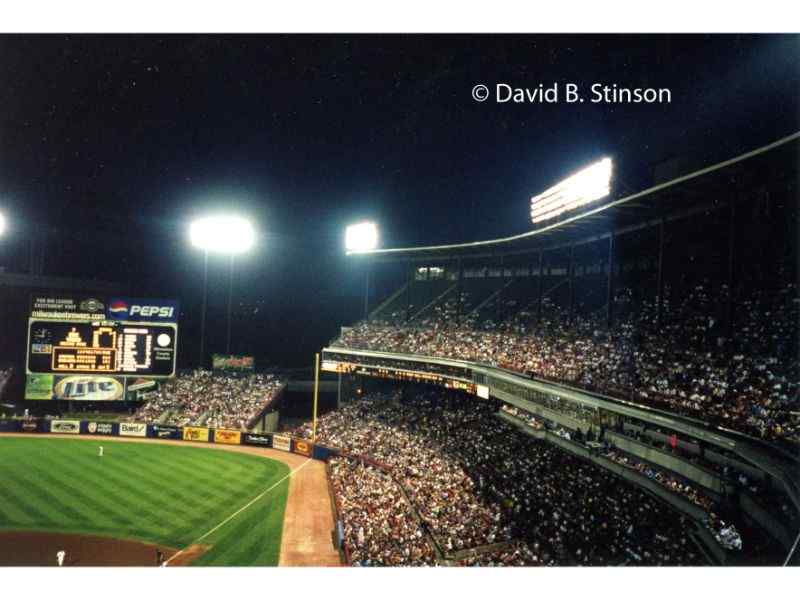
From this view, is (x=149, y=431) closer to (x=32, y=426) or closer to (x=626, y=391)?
(x=32, y=426)

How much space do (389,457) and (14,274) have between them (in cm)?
2495

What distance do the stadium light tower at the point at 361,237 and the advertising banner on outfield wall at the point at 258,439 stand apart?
12594mm

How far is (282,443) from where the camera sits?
28703mm

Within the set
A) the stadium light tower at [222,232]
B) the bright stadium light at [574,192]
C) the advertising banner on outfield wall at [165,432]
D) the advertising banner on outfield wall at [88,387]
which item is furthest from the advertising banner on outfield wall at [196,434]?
the bright stadium light at [574,192]

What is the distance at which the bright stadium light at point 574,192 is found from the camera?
19.0 meters

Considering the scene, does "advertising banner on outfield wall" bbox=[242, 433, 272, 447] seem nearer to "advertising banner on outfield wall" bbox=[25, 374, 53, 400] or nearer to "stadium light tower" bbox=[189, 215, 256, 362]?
"advertising banner on outfield wall" bbox=[25, 374, 53, 400]

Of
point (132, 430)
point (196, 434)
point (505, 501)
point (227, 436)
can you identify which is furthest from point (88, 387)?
point (505, 501)

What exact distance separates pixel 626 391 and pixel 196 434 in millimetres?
23935

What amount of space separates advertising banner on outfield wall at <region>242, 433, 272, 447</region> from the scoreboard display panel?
7392mm

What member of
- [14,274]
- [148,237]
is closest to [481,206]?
[148,237]

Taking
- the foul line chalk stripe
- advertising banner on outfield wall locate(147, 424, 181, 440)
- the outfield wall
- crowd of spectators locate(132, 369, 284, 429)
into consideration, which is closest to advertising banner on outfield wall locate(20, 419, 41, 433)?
the outfield wall

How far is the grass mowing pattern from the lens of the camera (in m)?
16.5

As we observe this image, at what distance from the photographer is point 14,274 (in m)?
31.6

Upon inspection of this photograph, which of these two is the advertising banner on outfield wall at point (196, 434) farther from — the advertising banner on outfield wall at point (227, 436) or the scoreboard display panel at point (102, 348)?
the scoreboard display panel at point (102, 348)
